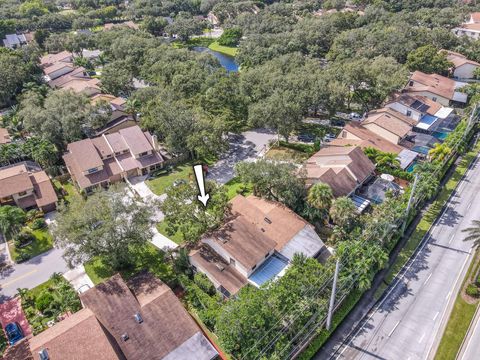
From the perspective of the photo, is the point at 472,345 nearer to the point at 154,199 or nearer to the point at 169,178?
the point at 154,199

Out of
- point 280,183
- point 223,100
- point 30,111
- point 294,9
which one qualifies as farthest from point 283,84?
point 294,9

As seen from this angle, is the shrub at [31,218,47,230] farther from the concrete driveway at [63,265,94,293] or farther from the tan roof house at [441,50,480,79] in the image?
the tan roof house at [441,50,480,79]

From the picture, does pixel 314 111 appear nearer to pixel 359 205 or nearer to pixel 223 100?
pixel 223 100

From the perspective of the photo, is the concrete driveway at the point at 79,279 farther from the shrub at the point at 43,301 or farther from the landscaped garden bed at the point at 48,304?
the shrub at the point at 43,301

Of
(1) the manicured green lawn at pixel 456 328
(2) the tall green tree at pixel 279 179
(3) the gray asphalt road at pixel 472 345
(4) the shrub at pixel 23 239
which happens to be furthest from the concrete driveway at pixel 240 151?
(3) the gray asphalt road at pixel 472 345

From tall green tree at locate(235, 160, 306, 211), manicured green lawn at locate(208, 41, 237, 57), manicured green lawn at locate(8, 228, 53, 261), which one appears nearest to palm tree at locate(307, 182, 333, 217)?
tall green tree at locate(235, 160, 306, 211)

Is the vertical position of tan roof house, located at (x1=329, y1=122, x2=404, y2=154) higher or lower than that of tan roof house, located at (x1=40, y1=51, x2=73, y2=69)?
lower

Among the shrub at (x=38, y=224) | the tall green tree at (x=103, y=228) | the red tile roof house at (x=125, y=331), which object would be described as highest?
the tall green tree at (x=103, y=228)
